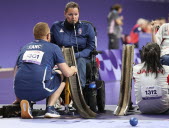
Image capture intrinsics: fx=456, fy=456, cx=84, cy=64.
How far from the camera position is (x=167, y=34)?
268 inches

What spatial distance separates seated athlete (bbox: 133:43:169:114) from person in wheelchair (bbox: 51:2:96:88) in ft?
2.87

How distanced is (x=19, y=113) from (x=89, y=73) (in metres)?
1.17

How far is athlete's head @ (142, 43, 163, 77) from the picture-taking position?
19.8ft

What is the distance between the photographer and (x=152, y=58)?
19.8 ft

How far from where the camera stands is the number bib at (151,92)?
5961mm


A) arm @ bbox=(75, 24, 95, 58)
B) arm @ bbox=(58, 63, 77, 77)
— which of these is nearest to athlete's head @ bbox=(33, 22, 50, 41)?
arm @ bbox=(58, 63, 77, 77)

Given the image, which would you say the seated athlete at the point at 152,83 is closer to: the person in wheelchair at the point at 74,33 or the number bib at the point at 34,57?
the person in wheelchair at the point at 74,33

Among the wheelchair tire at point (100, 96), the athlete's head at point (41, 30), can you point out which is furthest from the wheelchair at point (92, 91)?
the athlete's head at point (41, 30)

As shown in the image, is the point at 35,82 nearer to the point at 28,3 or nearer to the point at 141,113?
the point at 141,113

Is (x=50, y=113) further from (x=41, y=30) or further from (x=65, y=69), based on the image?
(x=41, y=30)

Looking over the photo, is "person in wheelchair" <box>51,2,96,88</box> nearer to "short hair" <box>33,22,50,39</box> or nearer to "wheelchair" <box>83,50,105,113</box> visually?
"wheelchair" <box>83,50,105,113</box>

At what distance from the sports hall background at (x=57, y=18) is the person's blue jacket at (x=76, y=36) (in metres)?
2.10

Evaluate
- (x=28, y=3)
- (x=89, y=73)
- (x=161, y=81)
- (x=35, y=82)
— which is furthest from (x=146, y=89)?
(x=28, y=3)

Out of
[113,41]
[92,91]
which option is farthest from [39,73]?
[113,41]
